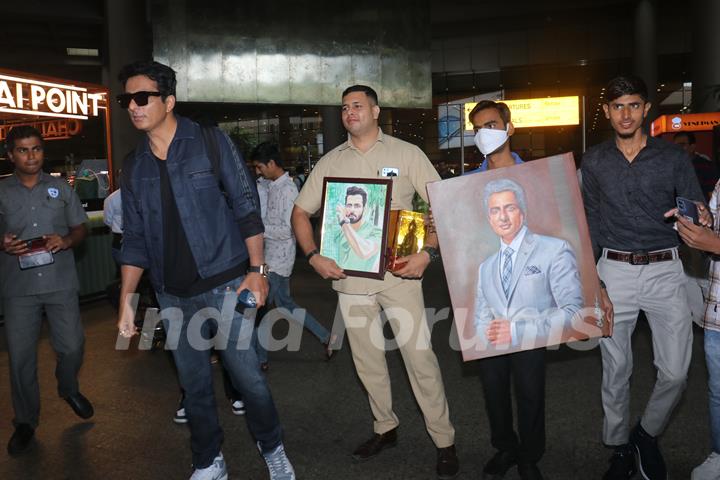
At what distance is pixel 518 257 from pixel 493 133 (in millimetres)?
771

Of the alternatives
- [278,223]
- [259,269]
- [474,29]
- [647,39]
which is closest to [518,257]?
[259,269]

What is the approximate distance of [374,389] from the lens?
→ 421 centimetres

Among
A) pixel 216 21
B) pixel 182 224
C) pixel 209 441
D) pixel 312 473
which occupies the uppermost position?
pixel 216 21

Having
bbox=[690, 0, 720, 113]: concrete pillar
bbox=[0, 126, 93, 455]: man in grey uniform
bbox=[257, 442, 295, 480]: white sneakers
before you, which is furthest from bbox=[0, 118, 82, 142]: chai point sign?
bbox=[690, 0, 720, 113]: concrete pillar

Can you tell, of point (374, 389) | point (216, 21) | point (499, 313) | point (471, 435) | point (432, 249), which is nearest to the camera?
point (499, 313)

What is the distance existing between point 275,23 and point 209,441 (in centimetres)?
1464

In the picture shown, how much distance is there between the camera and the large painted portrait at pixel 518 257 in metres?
3.33

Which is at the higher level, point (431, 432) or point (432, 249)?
point (432, 249)

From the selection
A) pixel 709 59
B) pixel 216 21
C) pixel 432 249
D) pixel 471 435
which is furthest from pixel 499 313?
pixel 709 59

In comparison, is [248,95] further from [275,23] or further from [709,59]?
[709,59]

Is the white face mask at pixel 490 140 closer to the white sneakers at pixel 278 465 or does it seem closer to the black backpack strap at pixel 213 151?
the black backpack strap at pixel 213 151

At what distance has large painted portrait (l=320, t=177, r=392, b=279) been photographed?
12.4 feet

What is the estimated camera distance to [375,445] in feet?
13.9

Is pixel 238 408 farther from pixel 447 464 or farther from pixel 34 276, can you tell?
pixel 447 464
